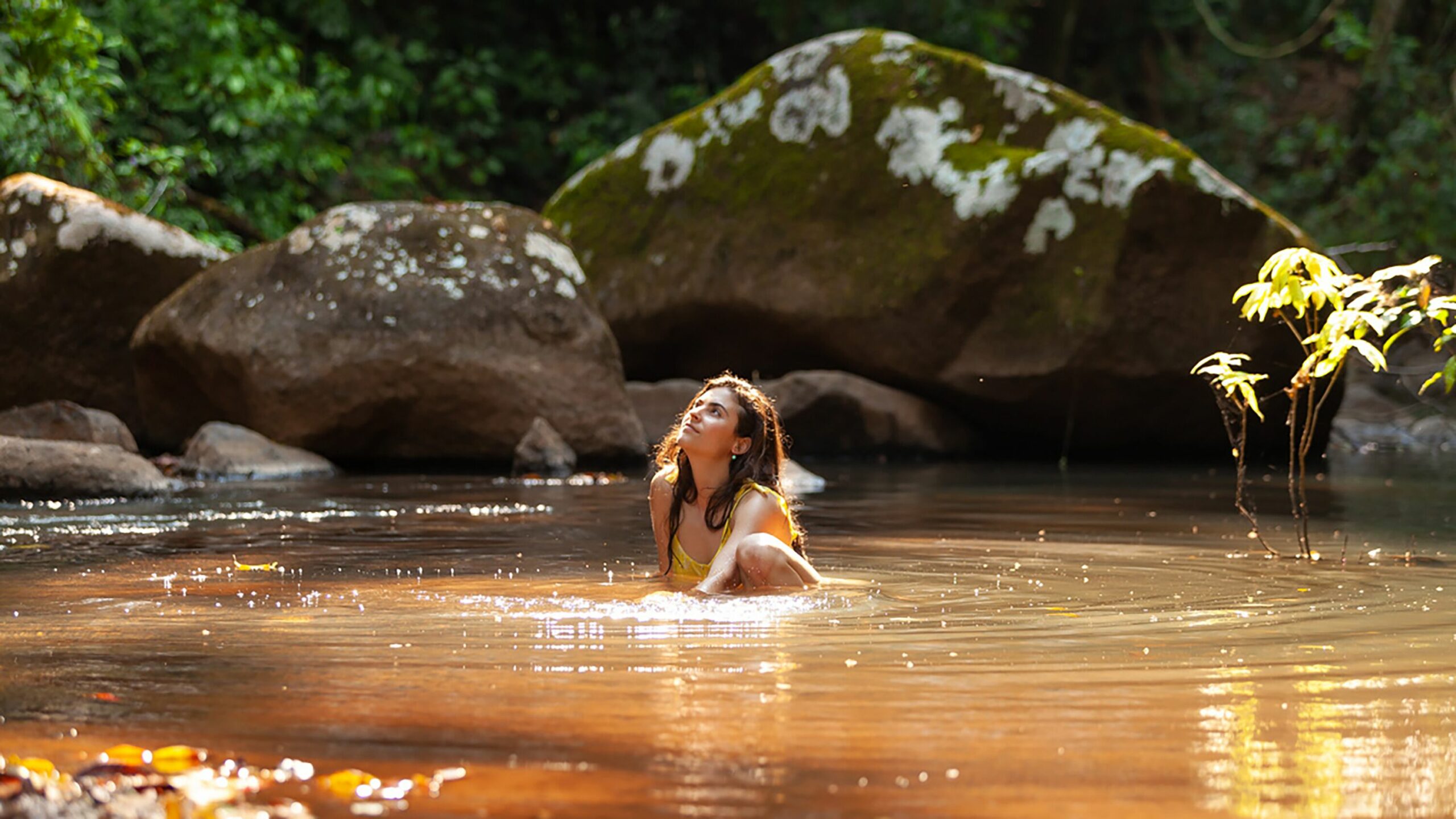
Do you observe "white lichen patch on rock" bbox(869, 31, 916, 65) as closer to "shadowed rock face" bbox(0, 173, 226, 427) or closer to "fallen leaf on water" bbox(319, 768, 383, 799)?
"shadowed rock face" bbox(0, 173, 226, 427)

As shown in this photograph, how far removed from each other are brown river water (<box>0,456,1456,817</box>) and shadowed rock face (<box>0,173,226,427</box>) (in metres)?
4.80

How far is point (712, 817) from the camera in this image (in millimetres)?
2422

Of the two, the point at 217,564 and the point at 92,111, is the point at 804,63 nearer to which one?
the point at 92,111

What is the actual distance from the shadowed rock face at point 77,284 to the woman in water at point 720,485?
24.1 feet

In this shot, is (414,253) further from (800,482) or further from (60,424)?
(800,482)

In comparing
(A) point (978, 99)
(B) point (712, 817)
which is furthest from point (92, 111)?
Answer: (B) point (712, 817)

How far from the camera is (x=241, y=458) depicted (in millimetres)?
10422

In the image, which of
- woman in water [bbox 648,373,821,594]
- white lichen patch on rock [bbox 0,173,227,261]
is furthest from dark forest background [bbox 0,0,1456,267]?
woman in water [bbox 648,373,821,594]

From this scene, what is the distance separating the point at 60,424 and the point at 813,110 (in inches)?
264

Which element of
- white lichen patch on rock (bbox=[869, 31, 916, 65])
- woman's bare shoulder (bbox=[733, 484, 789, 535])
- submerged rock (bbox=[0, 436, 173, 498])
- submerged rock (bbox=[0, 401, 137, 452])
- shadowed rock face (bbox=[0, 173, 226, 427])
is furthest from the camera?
white lichen patch on rock (bbox=[869, 31, 916, 65])

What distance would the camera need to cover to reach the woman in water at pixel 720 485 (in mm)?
5594

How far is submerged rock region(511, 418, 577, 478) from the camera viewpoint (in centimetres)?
1081

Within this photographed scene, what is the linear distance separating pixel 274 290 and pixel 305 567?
581 centimetres

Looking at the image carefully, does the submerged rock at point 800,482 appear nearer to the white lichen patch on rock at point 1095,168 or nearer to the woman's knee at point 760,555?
the white lichen patch on rock at point 1095,168
